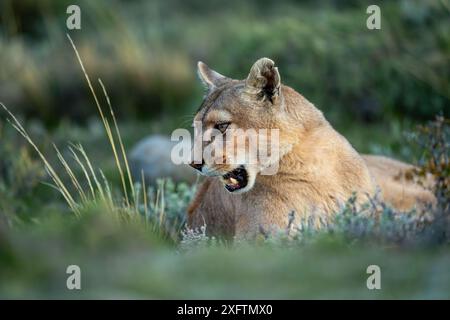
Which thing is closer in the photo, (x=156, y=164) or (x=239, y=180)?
(x=239, y=180)

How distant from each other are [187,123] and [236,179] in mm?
6162

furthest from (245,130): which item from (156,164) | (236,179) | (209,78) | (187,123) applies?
(187,123)

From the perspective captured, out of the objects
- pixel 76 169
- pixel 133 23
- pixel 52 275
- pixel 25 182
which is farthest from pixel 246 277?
pixel 133 23

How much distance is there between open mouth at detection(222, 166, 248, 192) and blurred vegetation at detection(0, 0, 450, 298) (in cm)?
44

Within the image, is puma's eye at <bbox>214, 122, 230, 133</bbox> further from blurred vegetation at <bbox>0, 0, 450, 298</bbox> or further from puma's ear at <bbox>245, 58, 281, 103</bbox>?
blurred vegetation at <bbox>0, 0, 450, 298</bbox>

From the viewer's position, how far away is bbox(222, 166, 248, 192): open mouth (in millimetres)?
6746

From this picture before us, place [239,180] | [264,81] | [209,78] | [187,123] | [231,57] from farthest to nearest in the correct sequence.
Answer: [231,57], [187,123], [209,78], [239,180], [264,81]

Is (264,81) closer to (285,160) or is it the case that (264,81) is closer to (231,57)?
(285,160)

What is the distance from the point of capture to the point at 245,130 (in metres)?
6.71

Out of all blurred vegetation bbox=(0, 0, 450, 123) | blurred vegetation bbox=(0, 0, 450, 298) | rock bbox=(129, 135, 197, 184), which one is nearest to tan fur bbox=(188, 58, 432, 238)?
blurred vegetation bbox=(0, 0, 450, 298)

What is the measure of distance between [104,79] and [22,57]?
1310mm

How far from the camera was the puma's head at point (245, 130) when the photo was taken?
6.64 metres

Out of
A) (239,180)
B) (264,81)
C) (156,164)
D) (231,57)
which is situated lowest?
(239,180)

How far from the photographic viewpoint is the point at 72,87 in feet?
48.8
